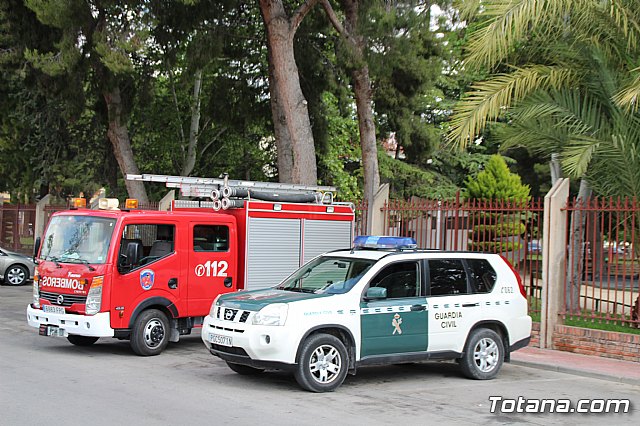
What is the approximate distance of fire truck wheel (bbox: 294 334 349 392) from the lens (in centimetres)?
934

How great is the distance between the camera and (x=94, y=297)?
11484 millimetres

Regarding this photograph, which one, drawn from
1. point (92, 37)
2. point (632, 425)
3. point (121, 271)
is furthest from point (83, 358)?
point (92, 37)

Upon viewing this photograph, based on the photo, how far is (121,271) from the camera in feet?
38.4

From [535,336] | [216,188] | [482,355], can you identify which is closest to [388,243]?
[482,355]

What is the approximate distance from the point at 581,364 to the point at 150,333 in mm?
6572

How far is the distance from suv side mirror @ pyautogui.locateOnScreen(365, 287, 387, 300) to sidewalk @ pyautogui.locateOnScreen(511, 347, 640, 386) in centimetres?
364

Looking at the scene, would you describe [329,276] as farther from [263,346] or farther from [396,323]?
[263,346]

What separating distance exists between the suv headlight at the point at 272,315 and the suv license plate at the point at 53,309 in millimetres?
3798

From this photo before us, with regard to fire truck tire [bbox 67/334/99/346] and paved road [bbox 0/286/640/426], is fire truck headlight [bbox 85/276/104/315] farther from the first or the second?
fire truck tire [bbox 67/334/99/346]

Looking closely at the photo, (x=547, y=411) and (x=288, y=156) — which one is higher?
(x=288, y=156)

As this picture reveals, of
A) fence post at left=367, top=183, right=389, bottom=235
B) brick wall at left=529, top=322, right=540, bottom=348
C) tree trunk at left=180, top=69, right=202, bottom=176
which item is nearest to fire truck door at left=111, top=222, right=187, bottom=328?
fence post at left=367, top=183, right=389, bottom=235

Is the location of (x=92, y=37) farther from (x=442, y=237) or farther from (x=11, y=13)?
(x=442, y=237)

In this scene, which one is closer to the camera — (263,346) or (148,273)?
(263,346)

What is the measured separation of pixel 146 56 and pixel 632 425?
18.7 metres
